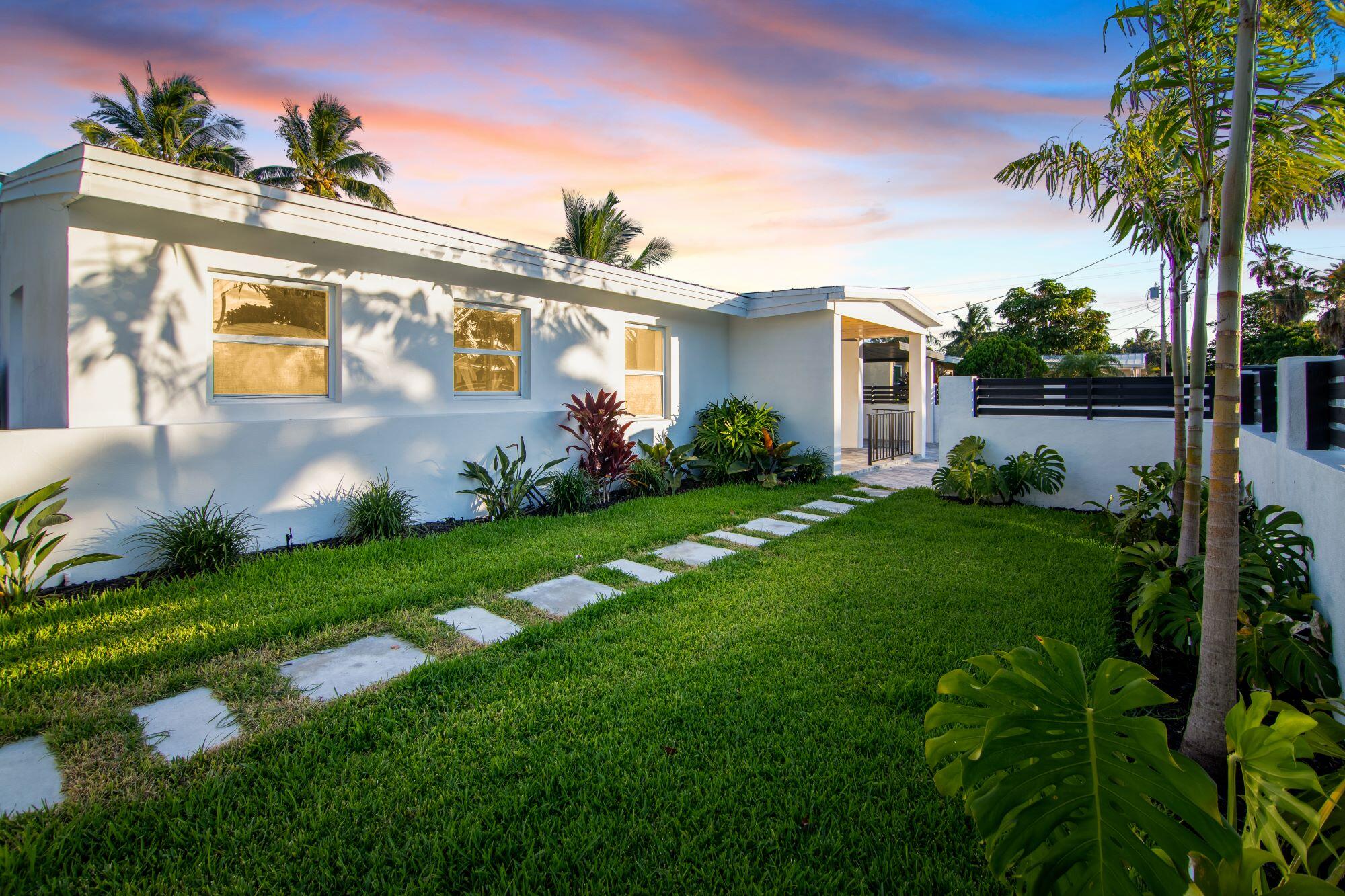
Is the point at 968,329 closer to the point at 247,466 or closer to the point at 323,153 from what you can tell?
the point at 323,153

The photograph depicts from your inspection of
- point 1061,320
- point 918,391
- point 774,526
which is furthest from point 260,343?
point 1061,320

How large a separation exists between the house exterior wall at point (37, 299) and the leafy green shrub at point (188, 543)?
95cm

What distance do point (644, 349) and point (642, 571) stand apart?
17.0 feet

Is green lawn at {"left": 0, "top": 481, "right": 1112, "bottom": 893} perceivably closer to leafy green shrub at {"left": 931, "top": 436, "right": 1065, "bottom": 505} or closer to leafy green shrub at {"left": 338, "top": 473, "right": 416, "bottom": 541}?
leafy green shrub at {"left": 338, "top": 473, "right": 416, "bottom": 541}

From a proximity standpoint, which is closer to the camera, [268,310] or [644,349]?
[268,310]

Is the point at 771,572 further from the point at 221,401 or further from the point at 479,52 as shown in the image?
the point at 479,52

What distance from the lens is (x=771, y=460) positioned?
9.20m

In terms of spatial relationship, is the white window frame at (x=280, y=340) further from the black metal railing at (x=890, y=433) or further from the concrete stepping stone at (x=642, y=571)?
the black metal railing at (x=890, y=433)

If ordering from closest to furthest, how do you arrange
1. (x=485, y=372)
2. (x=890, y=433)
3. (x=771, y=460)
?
1. (x=485, y=372)
2. (x=771, y=460)
3. (x=890, y=433)

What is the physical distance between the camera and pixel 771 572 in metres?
4.59

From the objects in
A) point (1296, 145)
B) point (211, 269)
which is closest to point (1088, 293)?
point (1296, 145)

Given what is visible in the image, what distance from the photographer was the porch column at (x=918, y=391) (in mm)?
12336

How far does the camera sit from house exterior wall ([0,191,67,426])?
445cm

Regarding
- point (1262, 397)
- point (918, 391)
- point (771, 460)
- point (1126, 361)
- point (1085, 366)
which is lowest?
point (771, 460)
